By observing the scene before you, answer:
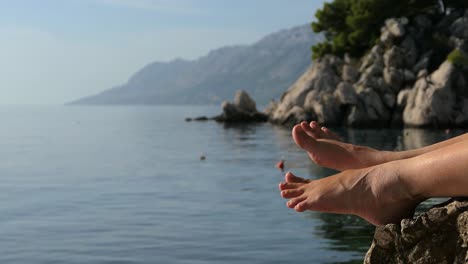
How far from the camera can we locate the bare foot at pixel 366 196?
4.17 meters

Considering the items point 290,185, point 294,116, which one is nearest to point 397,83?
point 294,116

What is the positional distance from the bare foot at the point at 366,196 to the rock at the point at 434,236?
22cm

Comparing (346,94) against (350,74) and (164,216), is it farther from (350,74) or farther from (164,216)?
(164,216)

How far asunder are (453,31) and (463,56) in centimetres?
617

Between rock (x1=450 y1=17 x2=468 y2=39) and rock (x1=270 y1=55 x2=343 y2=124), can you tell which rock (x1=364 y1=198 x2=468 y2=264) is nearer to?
rock (x1=270 y1=55 x2=343 y2=124)

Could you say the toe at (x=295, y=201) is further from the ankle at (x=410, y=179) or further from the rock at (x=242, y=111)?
the rock at (x=242, y=111)

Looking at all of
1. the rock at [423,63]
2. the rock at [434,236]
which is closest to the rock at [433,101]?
Result: the rock at [423,63]

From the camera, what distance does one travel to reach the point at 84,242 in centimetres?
1201

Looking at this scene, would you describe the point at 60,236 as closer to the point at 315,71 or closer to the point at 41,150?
the point at 41,150

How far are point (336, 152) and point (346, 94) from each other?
47.8m

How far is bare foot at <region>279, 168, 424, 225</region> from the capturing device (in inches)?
164

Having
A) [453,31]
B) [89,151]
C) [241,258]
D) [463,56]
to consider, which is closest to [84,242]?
[241,258]

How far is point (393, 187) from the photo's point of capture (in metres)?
4.15

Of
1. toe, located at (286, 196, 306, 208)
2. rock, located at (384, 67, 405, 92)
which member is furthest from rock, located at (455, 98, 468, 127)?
toe, located at (286, 196, 306, 208)
